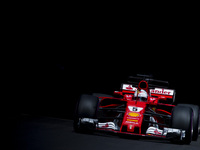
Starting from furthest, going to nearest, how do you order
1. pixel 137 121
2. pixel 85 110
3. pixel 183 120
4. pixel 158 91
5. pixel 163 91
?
pixel 158 91 → pixel 163 91 → pixel 85 110 → pixel 137 121 → pixel 183 120

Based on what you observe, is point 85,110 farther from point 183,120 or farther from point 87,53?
point 87,53

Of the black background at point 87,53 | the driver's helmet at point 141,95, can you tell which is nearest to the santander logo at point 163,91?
the driver's helmet at point 141,95

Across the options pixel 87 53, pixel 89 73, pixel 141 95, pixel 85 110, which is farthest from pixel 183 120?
pixel 89 73

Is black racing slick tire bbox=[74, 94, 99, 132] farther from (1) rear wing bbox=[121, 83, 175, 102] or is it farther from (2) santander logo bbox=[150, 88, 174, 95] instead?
(2) santander logo bbox=[150, 88, 174, 95]

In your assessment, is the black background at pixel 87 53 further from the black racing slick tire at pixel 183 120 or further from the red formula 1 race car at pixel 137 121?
the black racing slick tire at pixel 183 120

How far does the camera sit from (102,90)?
17.9m

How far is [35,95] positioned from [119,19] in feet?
15.7

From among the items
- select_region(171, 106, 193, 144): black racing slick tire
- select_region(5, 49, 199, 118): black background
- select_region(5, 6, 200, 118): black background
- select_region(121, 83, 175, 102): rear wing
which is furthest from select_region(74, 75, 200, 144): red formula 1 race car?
select_region(5, 49, 199, 118): black background

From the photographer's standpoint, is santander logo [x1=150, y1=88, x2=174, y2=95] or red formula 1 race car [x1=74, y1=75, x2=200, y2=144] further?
santander logo [x1=150, y1=88, x2=174, y2=95]

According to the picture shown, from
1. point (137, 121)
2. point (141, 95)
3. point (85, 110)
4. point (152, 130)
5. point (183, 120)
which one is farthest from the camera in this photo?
point (141, 95)

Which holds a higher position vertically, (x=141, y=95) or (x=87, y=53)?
(x=87, y=53)

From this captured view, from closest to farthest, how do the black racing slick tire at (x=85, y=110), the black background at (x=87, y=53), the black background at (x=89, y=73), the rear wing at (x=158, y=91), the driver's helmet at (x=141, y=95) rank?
1. the black racing slick tire at (x=85, y=110)
2. the driver's helmet at (x=141, y=95)
3. the rear wing at (x=158, y=91)
4. the black background at (x=87, y=53)
5. the black background at (x=89, y=73)

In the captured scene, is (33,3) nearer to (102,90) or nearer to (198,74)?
(102,90)

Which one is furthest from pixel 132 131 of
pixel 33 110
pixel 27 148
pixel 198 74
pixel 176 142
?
pixel 198 74
